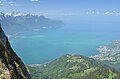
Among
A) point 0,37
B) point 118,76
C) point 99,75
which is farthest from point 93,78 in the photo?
point 0,37

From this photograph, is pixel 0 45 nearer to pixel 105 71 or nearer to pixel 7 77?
pixel 7 77

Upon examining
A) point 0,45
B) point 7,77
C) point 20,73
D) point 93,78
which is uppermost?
point 0,45

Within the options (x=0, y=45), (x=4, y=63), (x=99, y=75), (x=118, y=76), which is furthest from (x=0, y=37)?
(x=99, y=75)

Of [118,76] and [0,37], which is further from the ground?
[0,37]

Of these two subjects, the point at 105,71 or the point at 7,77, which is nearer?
the point at 7,77

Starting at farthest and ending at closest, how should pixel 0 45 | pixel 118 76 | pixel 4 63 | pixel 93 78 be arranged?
pixel 93 78 < pixel 118 76 < pixel 0 45 < pixel 4 63

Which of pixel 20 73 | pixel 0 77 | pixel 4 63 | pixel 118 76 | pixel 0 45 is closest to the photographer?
pixel 0 77

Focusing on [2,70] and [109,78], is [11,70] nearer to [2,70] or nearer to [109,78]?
[2,70]

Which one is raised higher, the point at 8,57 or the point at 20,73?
the point at 8,57

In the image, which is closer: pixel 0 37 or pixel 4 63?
pixel 4 63
